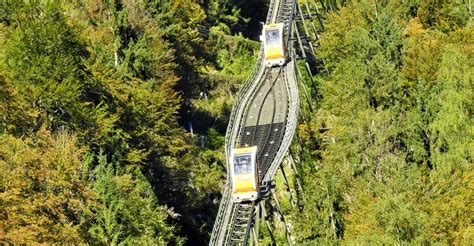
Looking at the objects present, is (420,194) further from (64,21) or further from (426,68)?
(64,21)

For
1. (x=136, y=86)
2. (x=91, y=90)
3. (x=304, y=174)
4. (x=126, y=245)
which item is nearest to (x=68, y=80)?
(x=91, y=90)

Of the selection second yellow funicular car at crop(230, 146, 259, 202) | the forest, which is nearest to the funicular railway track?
second yellow funicular car at crop(230, 146, 259, 202)

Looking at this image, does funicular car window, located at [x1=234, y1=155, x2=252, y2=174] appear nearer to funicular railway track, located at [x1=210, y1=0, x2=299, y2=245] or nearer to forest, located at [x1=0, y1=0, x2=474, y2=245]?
funicular railway track, located at [x1=210, y1=0, x2=299, y2=245]

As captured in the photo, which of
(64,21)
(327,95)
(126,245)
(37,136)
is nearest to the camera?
(126,245)


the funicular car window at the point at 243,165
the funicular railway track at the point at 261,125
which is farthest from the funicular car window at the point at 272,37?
the funicular car window at the point at 243,165

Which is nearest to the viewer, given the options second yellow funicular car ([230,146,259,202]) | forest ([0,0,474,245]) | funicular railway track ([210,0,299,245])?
forest ([0,0,474,245])

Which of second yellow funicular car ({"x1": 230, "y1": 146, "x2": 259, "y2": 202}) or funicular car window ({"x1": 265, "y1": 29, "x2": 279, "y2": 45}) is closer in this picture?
second yellow funicular car ({"x1": 230, "y1": 146, "x2": 259, "y2": 202})
